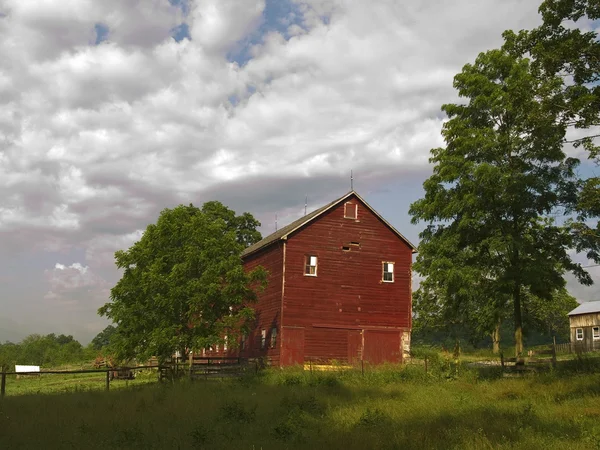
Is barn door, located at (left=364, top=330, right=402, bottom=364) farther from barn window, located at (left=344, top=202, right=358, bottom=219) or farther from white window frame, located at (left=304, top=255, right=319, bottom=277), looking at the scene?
barn window, located at (left=344, top=202, right=358, bottom=219)

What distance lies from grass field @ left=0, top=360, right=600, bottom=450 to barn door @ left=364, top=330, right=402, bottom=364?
1154 centimetres

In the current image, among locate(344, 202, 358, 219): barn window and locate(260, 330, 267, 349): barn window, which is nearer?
locate(260, 330, 267, 349): barn window

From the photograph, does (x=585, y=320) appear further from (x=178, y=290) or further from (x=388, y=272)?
(x=178, y=290)

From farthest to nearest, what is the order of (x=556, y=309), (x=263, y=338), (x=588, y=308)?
(x=556, y=309) < (x=588, y=308) < (x=263, y=338)

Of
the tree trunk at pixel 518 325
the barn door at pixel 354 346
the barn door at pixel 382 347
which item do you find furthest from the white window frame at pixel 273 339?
the tree trunk at pixel 518 325

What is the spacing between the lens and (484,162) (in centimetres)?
3164

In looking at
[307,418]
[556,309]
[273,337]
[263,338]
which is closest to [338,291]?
[273,337]

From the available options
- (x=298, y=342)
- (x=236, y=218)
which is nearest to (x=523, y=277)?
(x=298, y=342)

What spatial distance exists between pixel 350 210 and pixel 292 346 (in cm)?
1013

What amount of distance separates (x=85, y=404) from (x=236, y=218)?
5014cm

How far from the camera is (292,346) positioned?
127 ft

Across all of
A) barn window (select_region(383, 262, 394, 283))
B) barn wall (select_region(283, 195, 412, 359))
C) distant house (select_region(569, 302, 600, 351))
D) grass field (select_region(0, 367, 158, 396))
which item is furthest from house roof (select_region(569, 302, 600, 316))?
grass field (select_region(0, 367, 158, 396))

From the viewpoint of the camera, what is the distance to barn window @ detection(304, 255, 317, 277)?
40.3 meters

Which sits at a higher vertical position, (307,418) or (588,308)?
(588,308)
